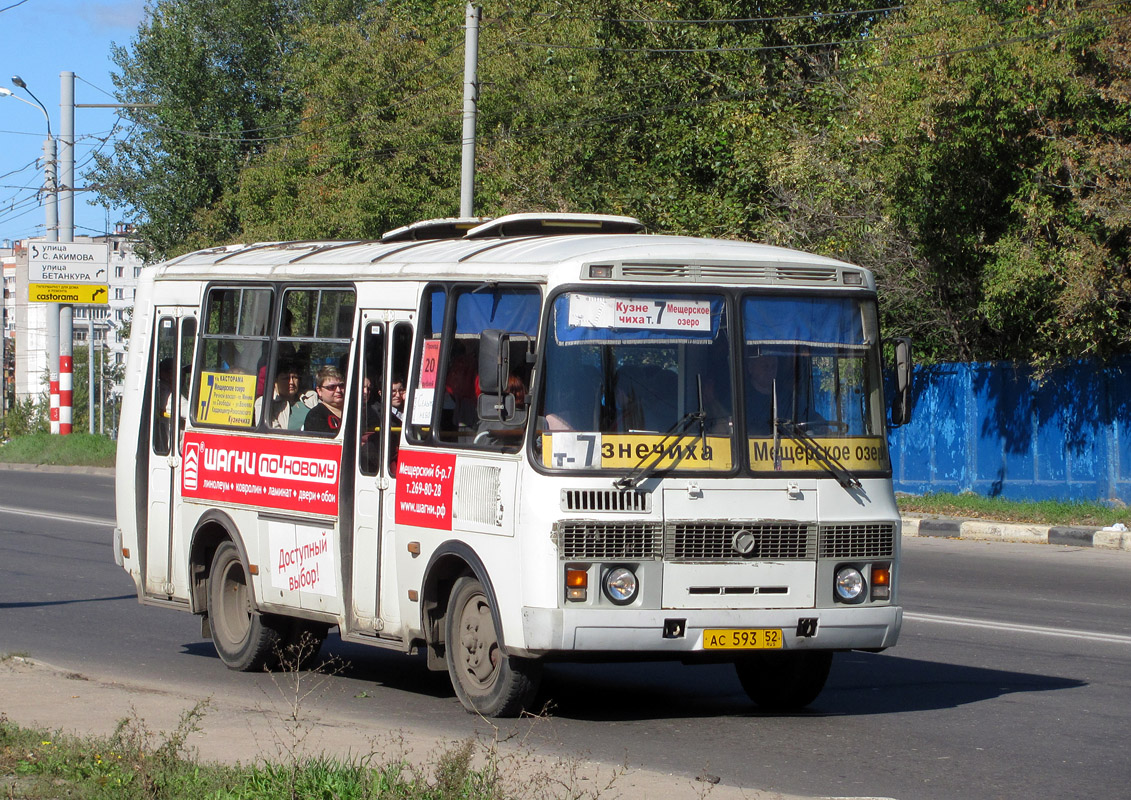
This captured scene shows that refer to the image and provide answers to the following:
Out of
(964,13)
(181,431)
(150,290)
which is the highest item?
(964,13)

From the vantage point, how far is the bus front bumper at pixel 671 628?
734 cm

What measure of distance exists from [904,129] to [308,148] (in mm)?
22136

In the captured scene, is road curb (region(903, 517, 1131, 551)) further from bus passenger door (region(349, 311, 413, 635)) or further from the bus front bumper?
bus passenger door (region(349, 311, 413, 635))

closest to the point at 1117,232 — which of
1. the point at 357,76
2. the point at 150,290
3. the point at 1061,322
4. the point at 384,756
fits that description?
the point at 1061,322

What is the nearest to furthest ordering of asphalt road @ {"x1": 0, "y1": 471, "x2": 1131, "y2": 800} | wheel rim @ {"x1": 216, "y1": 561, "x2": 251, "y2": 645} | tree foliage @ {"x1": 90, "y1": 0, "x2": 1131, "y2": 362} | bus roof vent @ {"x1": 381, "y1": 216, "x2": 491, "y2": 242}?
1. asphalt road @ {"x1": 0, "y1": 471, "x2": 1131, "y2": 800}
2. wheel rim @ {"x1": 216, "y1": 561, "x2": 251, "y2": 645}
3. bus roof vent @ {"x1": 381, "y1": 216, "x2": 491, "y2": 242}
4. tree foliage @ {"x1": 90, "y1": 0, "x2": 1131, "y2": 362}

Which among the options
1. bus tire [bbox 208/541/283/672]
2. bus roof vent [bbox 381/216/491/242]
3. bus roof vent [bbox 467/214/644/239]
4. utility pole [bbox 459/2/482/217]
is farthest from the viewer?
utility pole [bbox 459/2/482/217]

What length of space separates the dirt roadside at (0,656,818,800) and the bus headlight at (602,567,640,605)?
2.76ft

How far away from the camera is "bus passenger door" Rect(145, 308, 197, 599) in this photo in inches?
416

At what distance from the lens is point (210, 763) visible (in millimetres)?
6199

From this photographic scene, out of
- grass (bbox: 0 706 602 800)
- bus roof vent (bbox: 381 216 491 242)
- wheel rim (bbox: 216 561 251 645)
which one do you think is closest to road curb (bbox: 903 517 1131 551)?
bus roof vent (bbox: 381 216 491 242)

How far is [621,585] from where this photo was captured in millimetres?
7434

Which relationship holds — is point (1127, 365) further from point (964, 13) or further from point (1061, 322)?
point (964, 13)

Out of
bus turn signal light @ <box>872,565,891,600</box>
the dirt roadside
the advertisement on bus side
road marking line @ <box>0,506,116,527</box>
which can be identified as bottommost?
road marking line @ <box>0,506,116,527</box>

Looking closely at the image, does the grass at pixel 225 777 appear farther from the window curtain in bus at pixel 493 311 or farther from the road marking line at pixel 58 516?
the road marking line at pixel 58 516
